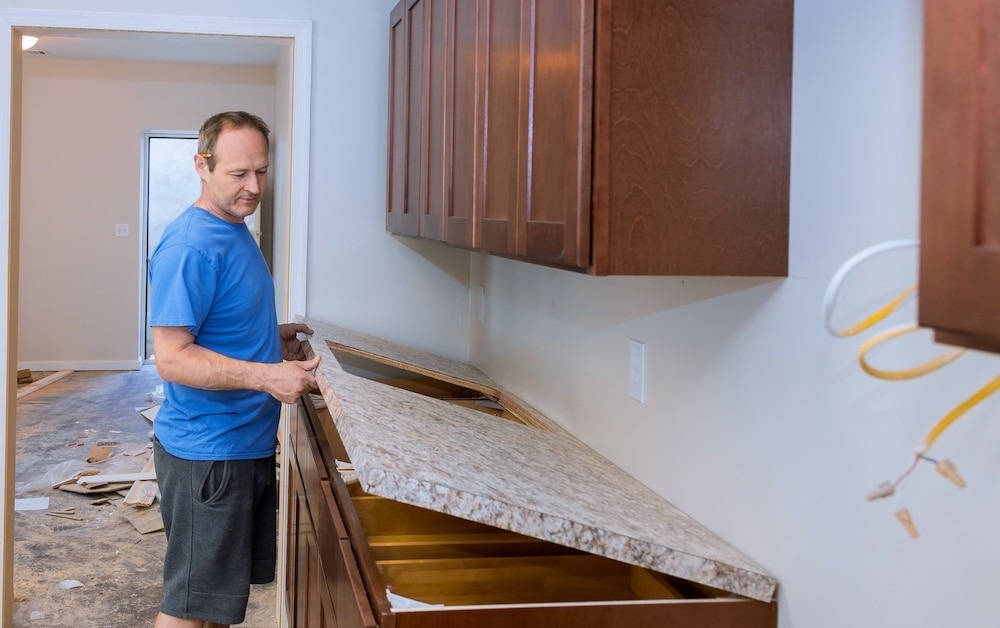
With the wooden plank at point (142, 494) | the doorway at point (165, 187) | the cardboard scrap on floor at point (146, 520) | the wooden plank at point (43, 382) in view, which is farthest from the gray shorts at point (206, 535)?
the doorway at point (165, 187)

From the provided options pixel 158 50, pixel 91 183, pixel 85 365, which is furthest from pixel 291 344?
pixel 85 365

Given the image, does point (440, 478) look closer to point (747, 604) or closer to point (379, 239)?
Answer: point (747, 604)

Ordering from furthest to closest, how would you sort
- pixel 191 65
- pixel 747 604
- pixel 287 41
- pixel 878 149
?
pixel 191 65 → pixel 287 41 → pixel 747 604 → pixel 878 149

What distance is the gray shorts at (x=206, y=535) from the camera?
2361mm

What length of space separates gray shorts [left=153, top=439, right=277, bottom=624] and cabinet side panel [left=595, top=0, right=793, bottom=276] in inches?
59.0

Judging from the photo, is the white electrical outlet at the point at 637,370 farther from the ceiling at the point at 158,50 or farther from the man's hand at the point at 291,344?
the ceiling at the point at 158,50

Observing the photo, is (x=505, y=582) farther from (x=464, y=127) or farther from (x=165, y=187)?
(x=165, y=187)

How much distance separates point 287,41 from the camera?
331 cm

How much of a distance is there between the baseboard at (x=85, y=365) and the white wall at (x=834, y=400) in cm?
748

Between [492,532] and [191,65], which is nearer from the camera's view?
[492,532]

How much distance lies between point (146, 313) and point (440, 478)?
319 inches

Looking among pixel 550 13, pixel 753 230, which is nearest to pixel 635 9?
pixel 550 13

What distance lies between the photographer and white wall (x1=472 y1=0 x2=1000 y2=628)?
1.04 meters

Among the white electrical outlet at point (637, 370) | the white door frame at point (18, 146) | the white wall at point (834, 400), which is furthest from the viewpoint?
the white door frame at point (18, 146)
